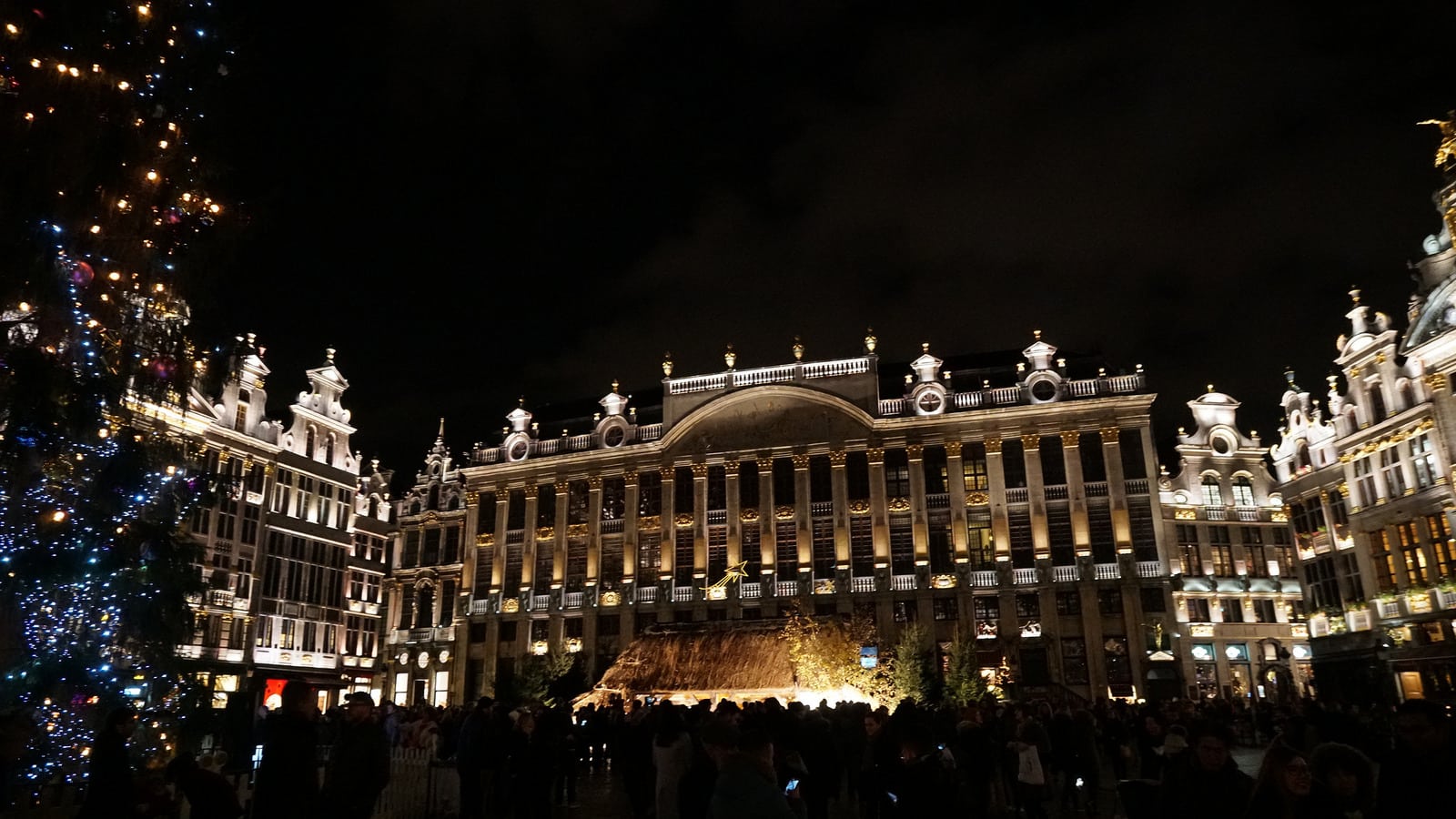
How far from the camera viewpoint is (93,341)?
13406mm

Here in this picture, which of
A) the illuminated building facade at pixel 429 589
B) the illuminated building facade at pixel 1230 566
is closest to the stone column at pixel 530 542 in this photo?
the illuminated building facade at pixel 429 589

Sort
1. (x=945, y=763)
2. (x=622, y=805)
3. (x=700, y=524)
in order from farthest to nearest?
(x=700, y=524)
(x=622, y=805)
(x=945, y=763)

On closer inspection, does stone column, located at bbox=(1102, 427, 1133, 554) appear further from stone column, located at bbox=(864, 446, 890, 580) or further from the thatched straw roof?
the thatched straw roof

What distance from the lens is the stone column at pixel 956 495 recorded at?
46.2m

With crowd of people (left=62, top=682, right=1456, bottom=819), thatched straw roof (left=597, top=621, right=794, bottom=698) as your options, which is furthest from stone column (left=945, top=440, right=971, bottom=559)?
crowd of people (left=62, top=682, right=1456, bottom=819)

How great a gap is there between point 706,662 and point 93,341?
2702 centimetres

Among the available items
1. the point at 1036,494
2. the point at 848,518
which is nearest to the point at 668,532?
the point at 848,518

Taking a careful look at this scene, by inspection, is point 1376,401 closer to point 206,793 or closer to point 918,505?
point 918,505

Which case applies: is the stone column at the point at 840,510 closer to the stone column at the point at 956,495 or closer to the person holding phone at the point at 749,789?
the stone column at the point at 956,495

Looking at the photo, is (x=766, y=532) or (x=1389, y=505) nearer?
(x=1389, y=505)

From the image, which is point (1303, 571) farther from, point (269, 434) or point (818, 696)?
point (269, 434)

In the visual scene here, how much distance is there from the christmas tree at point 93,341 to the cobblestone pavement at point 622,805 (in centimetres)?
715

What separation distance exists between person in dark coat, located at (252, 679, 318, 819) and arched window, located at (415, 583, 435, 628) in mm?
54669

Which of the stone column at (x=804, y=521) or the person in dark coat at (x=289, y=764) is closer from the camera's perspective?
the person in dark coat at (x=289, y=764)
